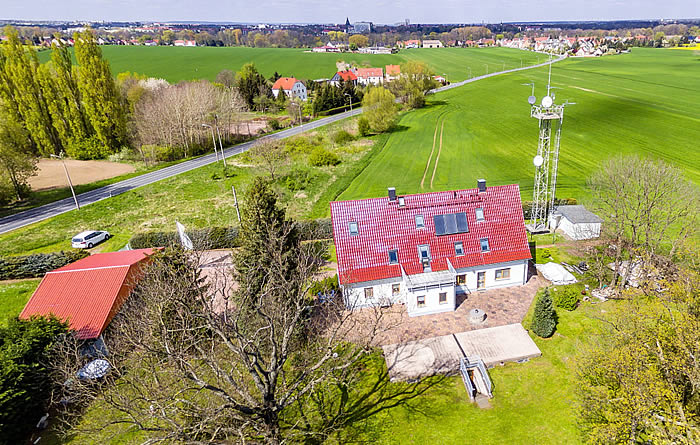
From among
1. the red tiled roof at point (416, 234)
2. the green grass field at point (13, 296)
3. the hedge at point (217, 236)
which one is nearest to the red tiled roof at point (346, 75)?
the hedge at point (217, 236)

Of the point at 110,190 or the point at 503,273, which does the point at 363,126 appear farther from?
the point at 503,273

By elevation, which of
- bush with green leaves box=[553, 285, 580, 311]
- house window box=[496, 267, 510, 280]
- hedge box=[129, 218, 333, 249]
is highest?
hedge box=[129, 218, 333, 249]

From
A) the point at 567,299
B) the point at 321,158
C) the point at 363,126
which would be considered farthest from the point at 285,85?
the point at 567,299

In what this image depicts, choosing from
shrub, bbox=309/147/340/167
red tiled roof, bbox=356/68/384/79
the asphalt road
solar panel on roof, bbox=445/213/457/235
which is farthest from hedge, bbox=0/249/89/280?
red tiled roof, bbox=356/68/384/79

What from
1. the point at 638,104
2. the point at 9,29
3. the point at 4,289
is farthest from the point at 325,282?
the point at 638,104

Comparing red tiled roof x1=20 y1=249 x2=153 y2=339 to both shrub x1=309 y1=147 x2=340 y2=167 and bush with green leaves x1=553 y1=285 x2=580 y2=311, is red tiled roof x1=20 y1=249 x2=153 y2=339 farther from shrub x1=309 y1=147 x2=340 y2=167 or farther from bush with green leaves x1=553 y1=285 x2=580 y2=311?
shrub x1=309 y1=147 x2=340 y2=167

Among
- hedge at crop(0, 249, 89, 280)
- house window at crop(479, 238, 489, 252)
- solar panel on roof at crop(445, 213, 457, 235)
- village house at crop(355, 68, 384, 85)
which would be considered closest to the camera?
solar panel on roof at crop(445, 213, 457, 235)
